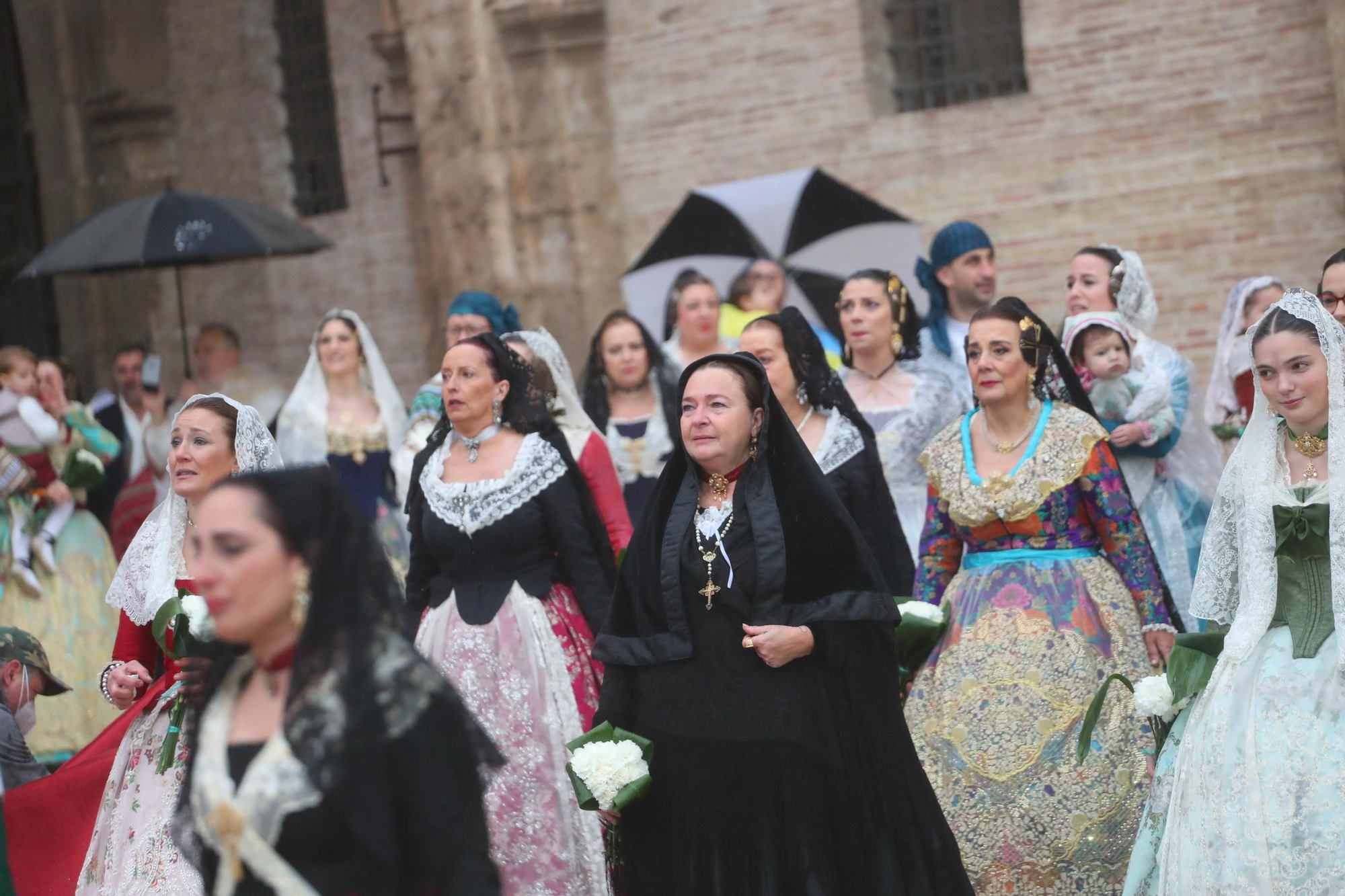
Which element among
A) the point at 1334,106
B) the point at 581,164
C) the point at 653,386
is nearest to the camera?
the point at 653,386

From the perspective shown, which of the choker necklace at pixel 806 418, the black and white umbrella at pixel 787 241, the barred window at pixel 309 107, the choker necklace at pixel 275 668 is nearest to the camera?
the choker necklace at pixel 275 668

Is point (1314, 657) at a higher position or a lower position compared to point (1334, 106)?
lower

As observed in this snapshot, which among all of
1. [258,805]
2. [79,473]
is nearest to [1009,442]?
[258,805]

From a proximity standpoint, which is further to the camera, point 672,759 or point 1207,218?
point 1207,218

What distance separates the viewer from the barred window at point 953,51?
462 inches

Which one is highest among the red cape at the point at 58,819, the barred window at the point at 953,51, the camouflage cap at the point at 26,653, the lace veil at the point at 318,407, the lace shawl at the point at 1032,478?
the barred window at the point at 953,51

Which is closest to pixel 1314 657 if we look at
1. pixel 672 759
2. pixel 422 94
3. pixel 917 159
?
pixel 672 759

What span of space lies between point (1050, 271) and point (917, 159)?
1174 millimetres

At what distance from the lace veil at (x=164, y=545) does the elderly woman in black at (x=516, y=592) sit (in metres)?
0.89

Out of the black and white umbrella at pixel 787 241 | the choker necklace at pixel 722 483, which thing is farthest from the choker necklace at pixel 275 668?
the black and white umbrella at pixel 787 241

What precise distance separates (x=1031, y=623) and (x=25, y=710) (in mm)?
3982

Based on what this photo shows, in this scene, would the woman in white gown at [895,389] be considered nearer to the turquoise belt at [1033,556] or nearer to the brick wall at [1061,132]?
the turquoise belt at [1033,556]

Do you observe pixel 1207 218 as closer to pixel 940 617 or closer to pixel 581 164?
pixel 581 164

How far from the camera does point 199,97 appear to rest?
16062mm
